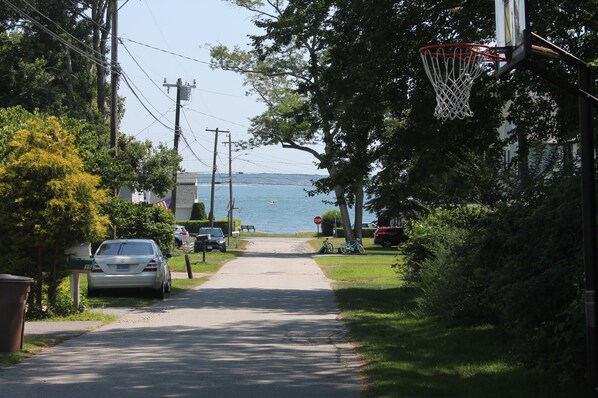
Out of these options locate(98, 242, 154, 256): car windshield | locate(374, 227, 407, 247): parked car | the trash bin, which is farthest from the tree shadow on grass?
locate(374, 227, 407, 247): parked car

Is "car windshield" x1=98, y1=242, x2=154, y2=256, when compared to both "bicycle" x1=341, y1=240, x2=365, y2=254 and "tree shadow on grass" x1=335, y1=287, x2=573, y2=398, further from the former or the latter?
"bicycle" x1=341, y1=240, x2=365, y2=254

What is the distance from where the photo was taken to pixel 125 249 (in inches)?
861

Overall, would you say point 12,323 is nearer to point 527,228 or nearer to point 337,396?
point 337,396

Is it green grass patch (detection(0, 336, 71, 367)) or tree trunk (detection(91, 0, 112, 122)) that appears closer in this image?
green grass patch (detection(0, 336, 71, 367))

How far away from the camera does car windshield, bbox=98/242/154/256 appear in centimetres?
2167

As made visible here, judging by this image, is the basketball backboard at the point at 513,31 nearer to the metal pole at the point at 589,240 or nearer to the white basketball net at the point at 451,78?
the metal pole at the point at 589,240

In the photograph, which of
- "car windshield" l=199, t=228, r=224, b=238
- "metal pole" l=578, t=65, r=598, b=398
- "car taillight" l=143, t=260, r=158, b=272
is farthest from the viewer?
"car windshield" l=199, t=228, r=224, b=238

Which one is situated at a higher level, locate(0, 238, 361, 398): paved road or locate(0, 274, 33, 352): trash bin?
locate(0, 274, 33, 352): trash bin

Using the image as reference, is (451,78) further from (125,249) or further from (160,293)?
(160,293)

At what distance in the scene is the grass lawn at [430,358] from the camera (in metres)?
9.30

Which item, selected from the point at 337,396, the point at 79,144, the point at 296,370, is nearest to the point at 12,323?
the point at 296,370

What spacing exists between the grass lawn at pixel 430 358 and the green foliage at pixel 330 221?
2649 inches

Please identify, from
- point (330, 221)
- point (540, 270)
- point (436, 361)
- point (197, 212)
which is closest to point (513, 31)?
point (540, 270)

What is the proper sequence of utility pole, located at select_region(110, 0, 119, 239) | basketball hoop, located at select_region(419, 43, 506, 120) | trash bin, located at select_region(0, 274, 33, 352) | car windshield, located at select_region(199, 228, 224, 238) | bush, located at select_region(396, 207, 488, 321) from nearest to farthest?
1. trash bin, located at select_region(0, 274, 33, 352)
2. basketball hoop, located at select_region(419, 43, 506, 120)
3. bush, located at select_region(396, 207, 488, 321)
4. utility pole, located at select_region(110, 0, 119, 239)
5. car windshield, located at select_region(199, 228, 224, 238)
